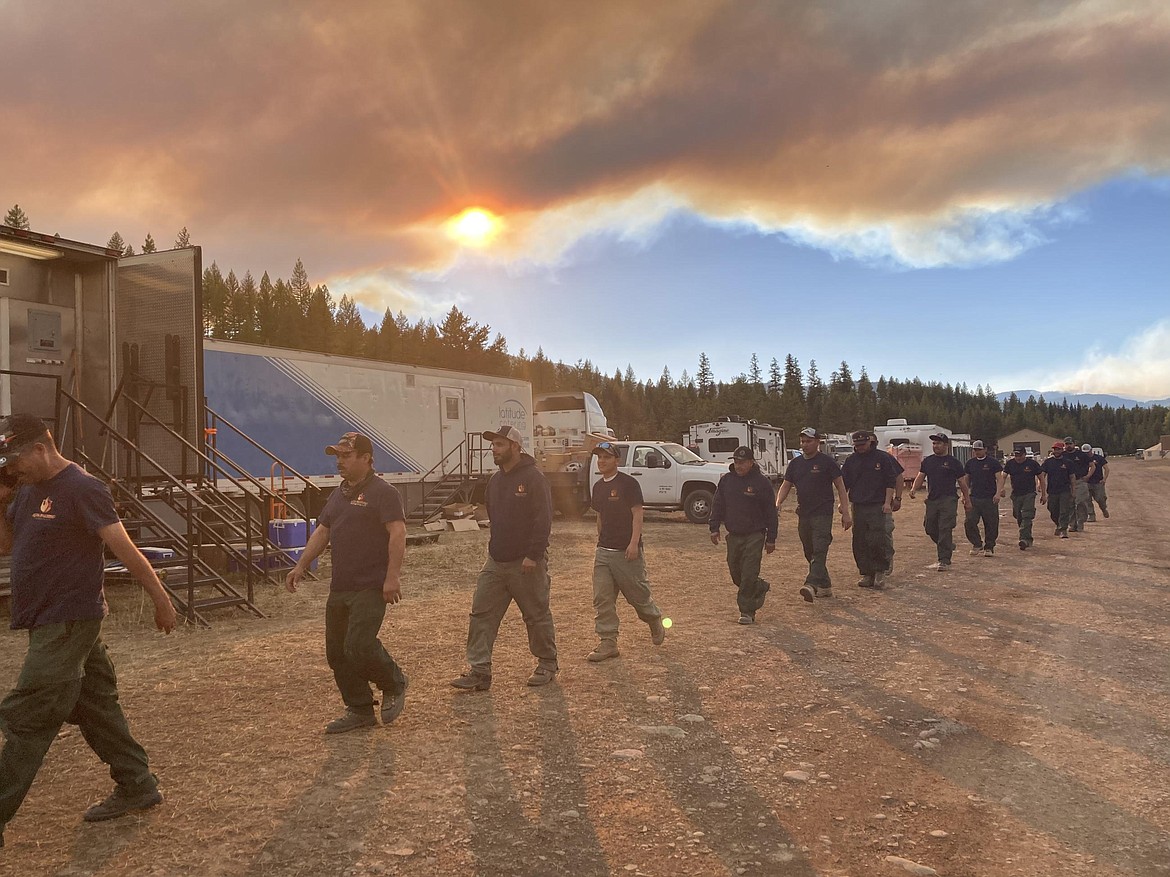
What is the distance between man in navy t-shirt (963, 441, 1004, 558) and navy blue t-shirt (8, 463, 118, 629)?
475 inches

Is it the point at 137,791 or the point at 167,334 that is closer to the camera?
the point at 137,791

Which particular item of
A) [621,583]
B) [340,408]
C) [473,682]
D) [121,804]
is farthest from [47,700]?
[340,408]

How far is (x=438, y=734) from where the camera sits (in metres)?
4.91

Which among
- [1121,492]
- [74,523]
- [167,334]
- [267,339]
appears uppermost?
[267,339]

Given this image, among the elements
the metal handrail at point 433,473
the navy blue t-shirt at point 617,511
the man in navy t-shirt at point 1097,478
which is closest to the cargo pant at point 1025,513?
the man in navy t-shirt at point 1097,478

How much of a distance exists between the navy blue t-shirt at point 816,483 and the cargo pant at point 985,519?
4812 millimetres

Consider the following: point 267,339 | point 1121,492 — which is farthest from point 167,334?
point 267,339

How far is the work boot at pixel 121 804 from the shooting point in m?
3.75

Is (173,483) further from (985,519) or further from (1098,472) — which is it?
(1098,472)

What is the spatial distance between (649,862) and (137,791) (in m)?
2.36

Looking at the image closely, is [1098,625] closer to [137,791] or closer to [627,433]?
[137,791]

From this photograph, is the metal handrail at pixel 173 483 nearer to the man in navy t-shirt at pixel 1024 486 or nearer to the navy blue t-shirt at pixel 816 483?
the navy blue t-shirt at pixel 816 483

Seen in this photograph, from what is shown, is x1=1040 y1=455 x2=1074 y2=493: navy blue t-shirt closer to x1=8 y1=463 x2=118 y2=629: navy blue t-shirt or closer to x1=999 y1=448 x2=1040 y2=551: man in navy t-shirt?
x1=999 y1=448 x2=1040 y2=551: man in navy t-shirt

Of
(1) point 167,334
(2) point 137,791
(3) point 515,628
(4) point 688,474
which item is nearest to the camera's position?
(2) point 137,791
